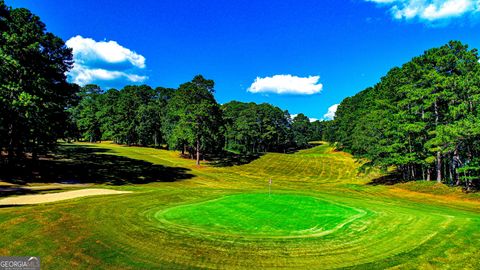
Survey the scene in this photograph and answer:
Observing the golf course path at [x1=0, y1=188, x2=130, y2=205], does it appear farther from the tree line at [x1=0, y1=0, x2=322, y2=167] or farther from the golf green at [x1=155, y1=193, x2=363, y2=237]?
the golf green at [x1=155, y1=193, x2=363, y2=237]

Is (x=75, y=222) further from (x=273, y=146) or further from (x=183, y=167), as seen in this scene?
(x=273, y=146)

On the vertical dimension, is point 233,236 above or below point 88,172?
below

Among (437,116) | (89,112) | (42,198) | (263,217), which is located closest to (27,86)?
(42,198)

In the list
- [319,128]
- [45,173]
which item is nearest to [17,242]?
[45,173]

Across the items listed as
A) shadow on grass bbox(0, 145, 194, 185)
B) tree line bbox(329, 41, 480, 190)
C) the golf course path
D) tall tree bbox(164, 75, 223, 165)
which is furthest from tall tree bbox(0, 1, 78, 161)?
tree line bbox(329, 41, 480, 190)

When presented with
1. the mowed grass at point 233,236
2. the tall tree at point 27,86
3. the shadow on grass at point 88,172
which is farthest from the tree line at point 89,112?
the mowed grass at point 233,236

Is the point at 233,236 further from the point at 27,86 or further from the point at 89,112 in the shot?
the point at 89,112
